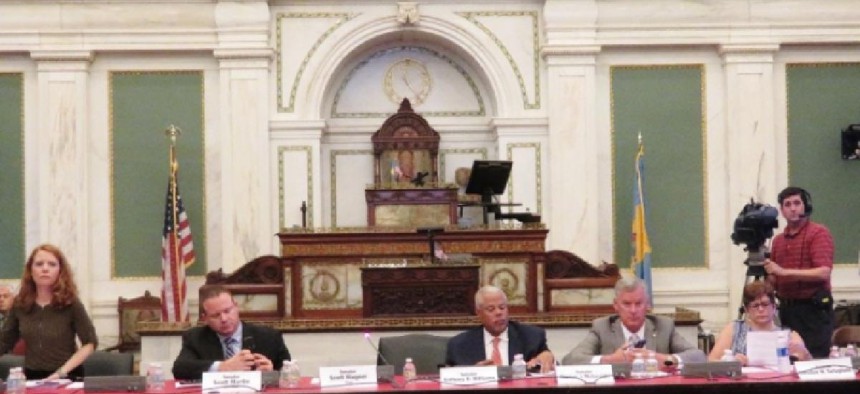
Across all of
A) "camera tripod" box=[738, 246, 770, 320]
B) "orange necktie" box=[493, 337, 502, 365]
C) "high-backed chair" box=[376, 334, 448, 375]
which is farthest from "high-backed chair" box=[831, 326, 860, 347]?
"high-backed chair" box=[376, 334, 448, 375]

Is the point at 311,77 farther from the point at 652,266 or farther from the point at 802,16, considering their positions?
the point at 802,16

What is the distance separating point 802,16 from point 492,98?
327 centimetres

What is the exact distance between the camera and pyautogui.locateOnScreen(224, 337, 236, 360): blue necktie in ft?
25.3

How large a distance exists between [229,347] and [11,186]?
7.65 meters

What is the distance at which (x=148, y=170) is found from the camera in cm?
1473

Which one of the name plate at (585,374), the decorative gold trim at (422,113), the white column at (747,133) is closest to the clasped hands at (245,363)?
the name plate at (585,374)

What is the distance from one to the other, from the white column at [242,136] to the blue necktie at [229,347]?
6.80 meters

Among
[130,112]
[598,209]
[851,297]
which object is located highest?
[130,112]

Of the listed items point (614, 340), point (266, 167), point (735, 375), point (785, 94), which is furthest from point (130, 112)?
point (735, 375)

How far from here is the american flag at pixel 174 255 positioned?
13.5m

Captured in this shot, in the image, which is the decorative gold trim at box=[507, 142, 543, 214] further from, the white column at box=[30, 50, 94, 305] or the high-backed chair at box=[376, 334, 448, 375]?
the high-backed chair at box=[376, 334, 448, 375]

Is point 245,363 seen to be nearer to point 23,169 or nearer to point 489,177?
point 489,177

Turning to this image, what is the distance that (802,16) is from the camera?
48.9 feet

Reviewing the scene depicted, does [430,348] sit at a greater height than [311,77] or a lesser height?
lesser
